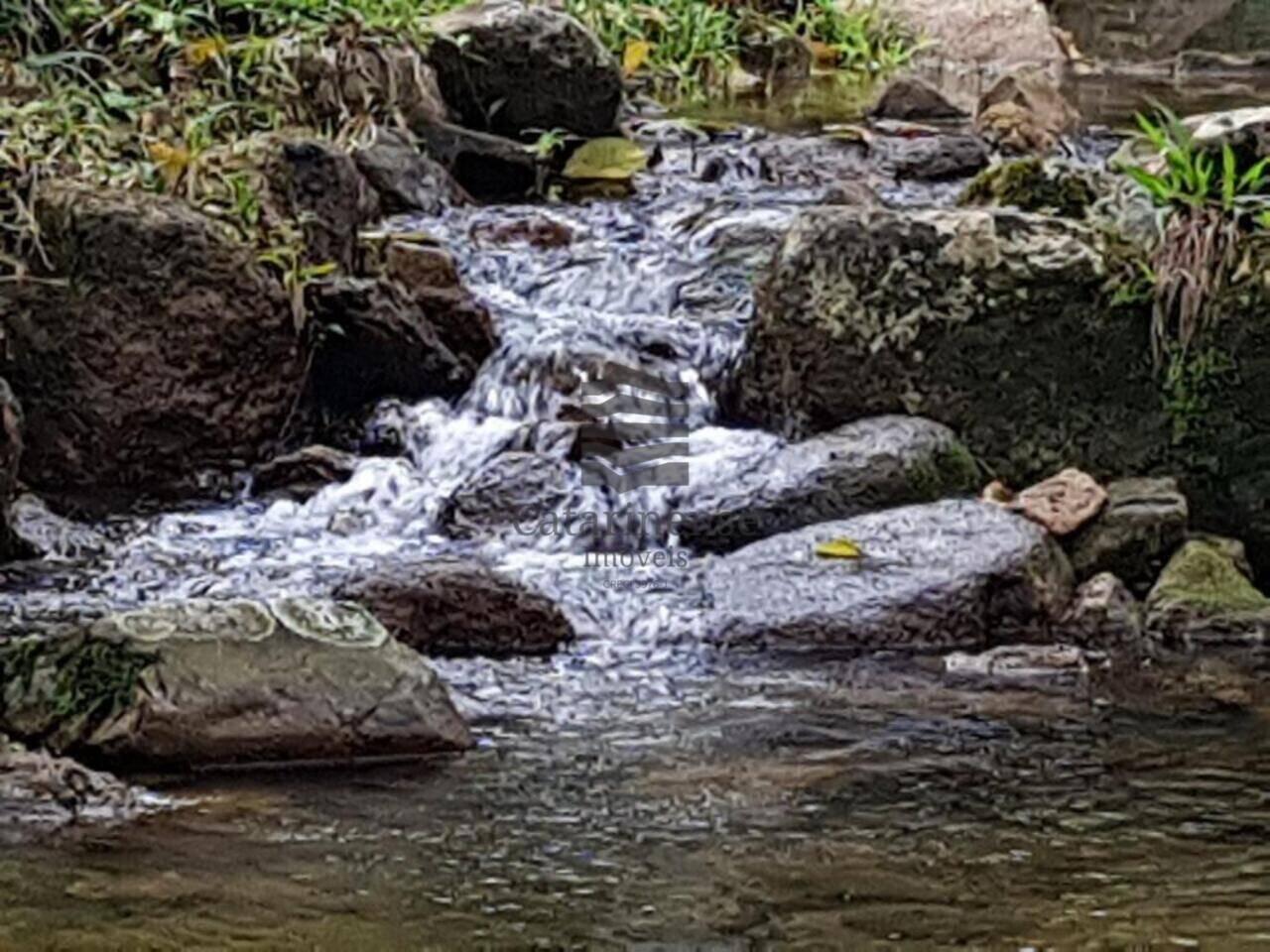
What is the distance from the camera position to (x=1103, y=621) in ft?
20.0

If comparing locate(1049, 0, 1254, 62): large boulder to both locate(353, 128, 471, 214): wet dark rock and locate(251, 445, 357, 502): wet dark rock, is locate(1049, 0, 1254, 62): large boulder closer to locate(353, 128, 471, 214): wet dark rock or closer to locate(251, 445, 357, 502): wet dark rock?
locate(353, 128, 471, 214): wet dark rock

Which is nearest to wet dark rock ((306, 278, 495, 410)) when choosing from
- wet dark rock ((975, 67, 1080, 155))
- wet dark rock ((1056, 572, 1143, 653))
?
wet dark rock ((1056, 572, 1143, 653))

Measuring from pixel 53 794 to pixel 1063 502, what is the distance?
335 centimetres

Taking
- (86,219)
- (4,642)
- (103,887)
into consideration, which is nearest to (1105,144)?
(86,219)

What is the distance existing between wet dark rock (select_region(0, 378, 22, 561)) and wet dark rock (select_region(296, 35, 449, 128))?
2.79 metres

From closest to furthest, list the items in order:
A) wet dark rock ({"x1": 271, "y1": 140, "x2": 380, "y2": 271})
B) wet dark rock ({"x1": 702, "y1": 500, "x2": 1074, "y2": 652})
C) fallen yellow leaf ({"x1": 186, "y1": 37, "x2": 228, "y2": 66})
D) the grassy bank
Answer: wet dark rock ({"x1": 702, "y1": 500, "x2": 1074, "y2": 652}), the grassy bank, wet dark rock ({"x1": 271, "y1": 140, "x2": 380, "y2": 271}), fallen yellow leaf ({"x1": 186, "y1": 37, "x2": 228, "y2": 66})

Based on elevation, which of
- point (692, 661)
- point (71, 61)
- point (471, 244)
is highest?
point (71, 61)

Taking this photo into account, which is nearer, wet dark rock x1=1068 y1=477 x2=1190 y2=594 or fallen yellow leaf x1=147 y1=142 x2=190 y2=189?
wet dark rock x1=1068 y1=477 x2=1190 y2=594

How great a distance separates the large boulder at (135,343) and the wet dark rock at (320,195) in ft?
1.43

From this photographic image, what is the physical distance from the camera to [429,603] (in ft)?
19.2

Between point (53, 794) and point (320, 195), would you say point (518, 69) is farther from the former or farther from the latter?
point (53, 794)

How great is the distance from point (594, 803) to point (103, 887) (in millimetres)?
1110

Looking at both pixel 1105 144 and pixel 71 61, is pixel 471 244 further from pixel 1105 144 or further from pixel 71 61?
pixel 1105 144

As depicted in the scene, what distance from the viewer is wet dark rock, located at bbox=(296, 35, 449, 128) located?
913cm
